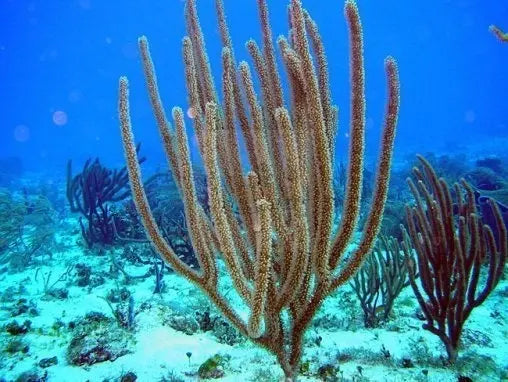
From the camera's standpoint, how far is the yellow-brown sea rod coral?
98.2 inches

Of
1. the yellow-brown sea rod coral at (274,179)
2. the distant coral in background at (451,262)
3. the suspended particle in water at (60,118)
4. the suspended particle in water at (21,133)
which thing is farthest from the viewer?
the suspended particle in water at (60,118)

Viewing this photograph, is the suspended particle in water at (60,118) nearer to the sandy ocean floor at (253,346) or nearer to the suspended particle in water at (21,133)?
the suspended particle in water at (21,133)

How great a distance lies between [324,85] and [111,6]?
10866cm

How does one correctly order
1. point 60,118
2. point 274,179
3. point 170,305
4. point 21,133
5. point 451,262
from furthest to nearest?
1. point 60,118
2. point 21,133
3. point 170,305
4. point 451,262
5. point 274,179

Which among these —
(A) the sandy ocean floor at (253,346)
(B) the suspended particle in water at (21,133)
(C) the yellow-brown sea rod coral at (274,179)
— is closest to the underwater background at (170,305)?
(A) the sandy ocean floor at (253,346)

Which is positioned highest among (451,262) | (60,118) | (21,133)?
(60,118)

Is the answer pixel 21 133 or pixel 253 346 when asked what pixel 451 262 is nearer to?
pixel 253 346

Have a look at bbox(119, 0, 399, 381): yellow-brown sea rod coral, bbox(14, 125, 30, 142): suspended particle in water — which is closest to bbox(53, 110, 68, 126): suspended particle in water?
bbox(14, 125, 30, 142): suspended particle in water

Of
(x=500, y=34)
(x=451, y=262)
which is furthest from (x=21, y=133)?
(x=500, y=34)

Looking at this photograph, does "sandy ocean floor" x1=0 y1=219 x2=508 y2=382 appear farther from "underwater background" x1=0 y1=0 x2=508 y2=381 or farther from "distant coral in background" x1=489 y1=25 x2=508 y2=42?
"distant coral in background" x1=489 y1=25 x2=508 y2=42

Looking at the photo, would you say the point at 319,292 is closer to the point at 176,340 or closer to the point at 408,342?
the point at 408,342

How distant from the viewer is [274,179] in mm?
2846

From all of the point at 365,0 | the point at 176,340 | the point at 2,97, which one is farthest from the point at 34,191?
the point at 2,97

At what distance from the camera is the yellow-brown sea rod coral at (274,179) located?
2.49m
